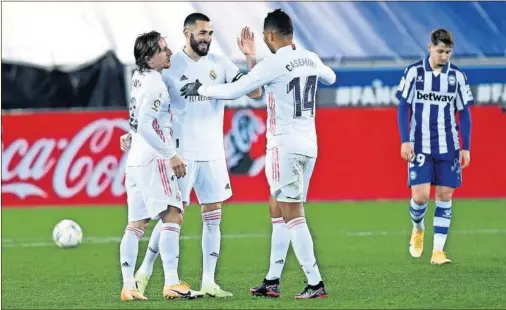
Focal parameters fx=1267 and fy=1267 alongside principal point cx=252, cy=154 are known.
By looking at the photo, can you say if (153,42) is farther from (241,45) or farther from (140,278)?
(140,278)

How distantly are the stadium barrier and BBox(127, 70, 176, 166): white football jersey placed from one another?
31.8 ft

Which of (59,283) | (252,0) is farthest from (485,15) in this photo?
(59,283)

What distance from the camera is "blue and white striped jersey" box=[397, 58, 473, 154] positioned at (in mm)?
11453

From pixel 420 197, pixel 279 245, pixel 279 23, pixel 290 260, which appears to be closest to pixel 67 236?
pixel 290 260

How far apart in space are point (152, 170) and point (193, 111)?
0.69 metres

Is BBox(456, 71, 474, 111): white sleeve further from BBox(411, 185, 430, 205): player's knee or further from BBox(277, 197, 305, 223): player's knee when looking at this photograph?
BBox(277, 197, 305, 223): player's knee

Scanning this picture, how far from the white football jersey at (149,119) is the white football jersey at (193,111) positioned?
0.32 meters

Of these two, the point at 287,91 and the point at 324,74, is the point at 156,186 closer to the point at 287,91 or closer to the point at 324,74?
the point at 287,91

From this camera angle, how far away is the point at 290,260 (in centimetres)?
1216

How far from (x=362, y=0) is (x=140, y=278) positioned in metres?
14.9

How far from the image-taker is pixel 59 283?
410 inches

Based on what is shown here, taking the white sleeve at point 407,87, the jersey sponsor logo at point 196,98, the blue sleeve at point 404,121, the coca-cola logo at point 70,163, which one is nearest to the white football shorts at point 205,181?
the jersey sponsor logo at point 196,98

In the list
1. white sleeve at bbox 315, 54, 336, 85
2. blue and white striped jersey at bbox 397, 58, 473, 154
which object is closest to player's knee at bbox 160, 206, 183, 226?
white sleeve at bbox 315, 54, 336, 85

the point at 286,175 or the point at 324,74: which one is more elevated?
Result: the point at 324,74
